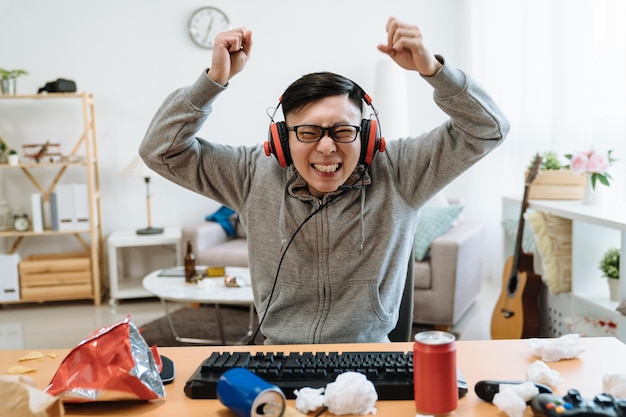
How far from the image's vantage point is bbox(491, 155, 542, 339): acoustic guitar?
2.96 meters

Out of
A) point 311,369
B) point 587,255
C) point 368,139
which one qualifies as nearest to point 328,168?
point 368,139

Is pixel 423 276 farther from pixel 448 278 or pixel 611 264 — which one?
pixel 611 264

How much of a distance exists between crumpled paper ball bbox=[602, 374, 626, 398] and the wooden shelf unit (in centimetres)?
384

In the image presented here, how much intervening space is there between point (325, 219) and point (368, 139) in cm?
21

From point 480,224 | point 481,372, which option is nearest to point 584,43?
point 480,224

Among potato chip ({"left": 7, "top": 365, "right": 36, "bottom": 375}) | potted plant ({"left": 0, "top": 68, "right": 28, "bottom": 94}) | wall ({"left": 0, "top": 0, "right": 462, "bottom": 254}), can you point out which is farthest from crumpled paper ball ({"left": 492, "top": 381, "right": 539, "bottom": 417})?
potted plant ({"left": 0, "top": 68, "right": 28, "bottom": 94})

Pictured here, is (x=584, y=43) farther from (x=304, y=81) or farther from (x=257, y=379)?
(x=257, y=379)

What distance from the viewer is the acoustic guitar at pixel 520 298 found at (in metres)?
2.96

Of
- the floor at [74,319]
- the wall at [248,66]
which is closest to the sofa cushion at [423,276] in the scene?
the floor at [74,319]

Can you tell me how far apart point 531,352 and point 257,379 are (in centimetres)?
56

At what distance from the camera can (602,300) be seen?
2.62 meters

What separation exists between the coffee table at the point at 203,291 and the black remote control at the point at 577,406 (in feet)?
6.77

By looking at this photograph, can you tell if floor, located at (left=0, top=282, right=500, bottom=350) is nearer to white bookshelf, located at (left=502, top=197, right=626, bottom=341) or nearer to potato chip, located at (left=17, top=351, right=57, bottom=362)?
white bookshelf, located at (left=502, top=197, right=626, bottom=341)

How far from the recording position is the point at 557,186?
121 inches
